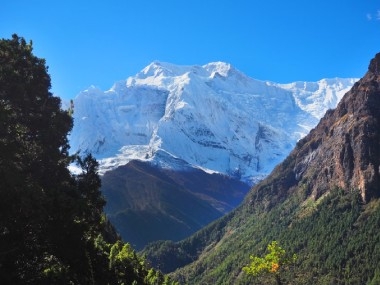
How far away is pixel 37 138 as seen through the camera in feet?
191

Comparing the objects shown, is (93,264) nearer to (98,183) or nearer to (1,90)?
(98,183)

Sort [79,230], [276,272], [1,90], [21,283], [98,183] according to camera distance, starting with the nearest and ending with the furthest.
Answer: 1. [21,283]
2. [79,230]
3. [1,90]
4. [98,183]
5. [276,272]

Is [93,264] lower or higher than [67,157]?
lower

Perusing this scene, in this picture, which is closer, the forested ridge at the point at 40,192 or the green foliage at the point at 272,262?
the forested ridge at the point at 40,192

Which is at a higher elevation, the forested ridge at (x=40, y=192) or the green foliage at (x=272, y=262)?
the forested ridge at (x=40, y=192)

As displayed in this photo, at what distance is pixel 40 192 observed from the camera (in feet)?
146

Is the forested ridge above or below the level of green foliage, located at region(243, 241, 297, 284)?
above

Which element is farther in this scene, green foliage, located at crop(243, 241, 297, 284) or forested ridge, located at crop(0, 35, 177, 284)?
green foliage, located at crop(243, 241, 297, 284)

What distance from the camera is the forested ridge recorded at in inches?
1700

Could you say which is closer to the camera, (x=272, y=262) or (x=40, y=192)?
(x=40, y=192)

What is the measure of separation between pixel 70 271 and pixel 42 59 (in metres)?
29.2

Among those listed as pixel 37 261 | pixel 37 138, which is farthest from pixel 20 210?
pixel 37 138

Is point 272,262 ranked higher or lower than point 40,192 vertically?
lower

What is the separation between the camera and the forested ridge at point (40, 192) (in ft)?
142
